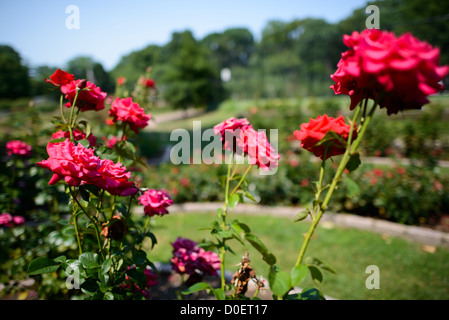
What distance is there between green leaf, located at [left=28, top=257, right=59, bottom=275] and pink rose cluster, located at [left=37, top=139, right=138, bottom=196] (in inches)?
14.0

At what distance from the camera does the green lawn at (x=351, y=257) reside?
238 cm

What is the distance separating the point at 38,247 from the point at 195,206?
Answer: 245 cm

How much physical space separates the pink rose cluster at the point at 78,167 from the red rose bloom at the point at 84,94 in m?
0.32

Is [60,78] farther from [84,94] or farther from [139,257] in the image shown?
[139,257]

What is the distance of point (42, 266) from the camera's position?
0.98 meters

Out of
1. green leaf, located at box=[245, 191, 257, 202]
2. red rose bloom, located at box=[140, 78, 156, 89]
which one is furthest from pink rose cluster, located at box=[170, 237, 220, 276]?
red rose bloom, located at box=[140, 78, 156, 89]

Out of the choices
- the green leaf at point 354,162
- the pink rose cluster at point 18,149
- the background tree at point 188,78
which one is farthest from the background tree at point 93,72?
the background tree at point 188,78

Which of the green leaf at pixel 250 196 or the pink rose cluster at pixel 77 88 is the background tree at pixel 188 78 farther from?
the green leaf at pixel 250 196

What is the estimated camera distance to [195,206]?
425 centimetres

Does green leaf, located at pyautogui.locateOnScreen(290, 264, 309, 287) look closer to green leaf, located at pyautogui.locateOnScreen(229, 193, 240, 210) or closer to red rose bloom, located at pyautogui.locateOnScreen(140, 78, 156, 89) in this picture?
green leaf, located at pyautogui.locateOnScreen(229, 193, 240, 210)

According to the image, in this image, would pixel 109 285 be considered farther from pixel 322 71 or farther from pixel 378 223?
pixel 322 71

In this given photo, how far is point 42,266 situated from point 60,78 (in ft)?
2.61

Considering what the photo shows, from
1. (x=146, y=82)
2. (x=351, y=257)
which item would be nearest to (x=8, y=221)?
(x=146, y=82)
